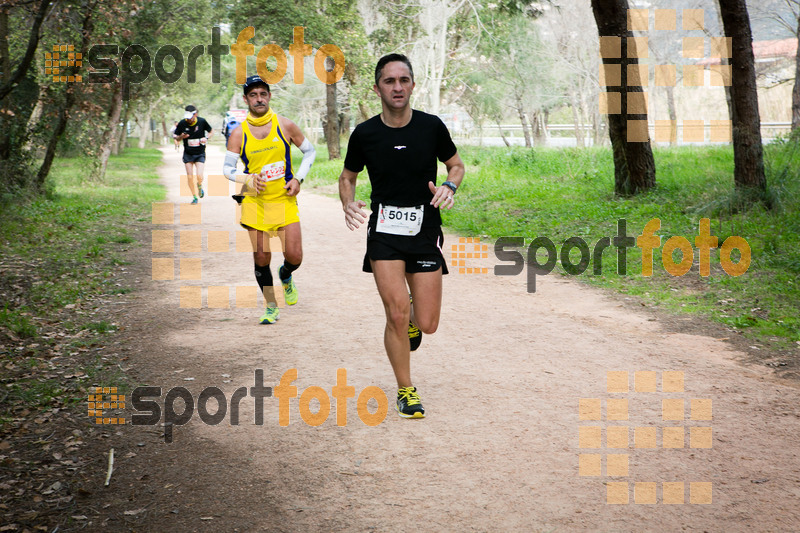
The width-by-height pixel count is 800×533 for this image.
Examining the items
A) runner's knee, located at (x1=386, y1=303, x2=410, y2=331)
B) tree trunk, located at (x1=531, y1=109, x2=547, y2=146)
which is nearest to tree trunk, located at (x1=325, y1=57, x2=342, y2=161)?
tree trunk, located at (x1=531, y1=109, x2=547, y2=146)

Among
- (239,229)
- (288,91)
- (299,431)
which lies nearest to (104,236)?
(239,229)

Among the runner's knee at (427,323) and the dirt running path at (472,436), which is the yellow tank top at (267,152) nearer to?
the dirt running path at (472,436)

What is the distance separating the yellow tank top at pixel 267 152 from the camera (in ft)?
24.9

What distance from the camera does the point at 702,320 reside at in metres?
7.91

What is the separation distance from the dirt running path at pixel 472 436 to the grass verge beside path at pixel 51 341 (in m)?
0.42

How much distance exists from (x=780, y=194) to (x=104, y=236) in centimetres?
1156

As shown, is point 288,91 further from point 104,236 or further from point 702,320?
point 702,320

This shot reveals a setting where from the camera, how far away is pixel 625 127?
1494 centimetres

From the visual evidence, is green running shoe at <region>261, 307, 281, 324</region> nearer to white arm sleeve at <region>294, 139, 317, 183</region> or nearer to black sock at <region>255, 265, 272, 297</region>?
black sock at <region>255, 265, 272, 297</region>

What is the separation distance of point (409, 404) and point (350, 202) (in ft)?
4.81

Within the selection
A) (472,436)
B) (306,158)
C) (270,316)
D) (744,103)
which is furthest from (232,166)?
(744,103)

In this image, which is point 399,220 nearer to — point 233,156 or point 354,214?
point 354,214

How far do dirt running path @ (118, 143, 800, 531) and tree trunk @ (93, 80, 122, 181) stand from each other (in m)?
17.8

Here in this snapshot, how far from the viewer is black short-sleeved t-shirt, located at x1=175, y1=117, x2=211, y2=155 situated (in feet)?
59.6
